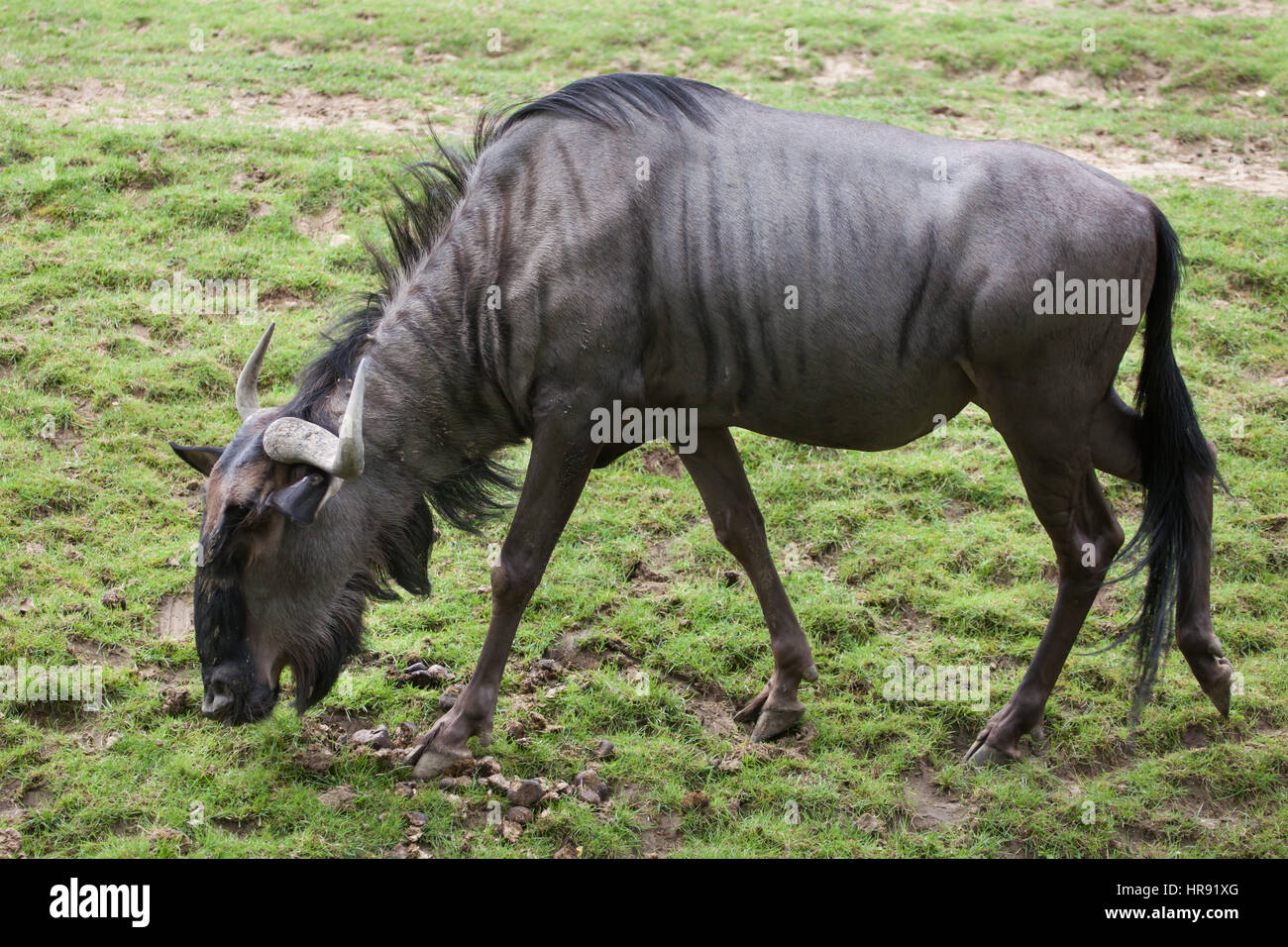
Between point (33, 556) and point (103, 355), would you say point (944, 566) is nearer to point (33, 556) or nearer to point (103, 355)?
point (33, 556)

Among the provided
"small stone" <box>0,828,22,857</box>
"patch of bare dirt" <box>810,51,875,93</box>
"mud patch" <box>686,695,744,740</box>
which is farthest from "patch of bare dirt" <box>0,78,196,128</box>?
"mud patch" <box>686,695,744,740</box>

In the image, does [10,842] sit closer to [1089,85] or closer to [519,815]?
[519,815]

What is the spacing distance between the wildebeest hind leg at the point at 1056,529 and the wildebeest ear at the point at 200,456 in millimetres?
3700

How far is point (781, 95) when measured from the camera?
524 inches

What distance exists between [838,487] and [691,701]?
7.46 ft

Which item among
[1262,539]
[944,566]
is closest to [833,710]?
[944,566]

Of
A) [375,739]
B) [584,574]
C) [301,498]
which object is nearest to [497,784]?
[375,739]

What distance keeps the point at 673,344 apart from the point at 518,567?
4.21ft

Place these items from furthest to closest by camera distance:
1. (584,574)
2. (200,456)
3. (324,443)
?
(584,574) → (200,456) → (324,443)

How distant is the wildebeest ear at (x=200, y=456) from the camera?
18.2ft

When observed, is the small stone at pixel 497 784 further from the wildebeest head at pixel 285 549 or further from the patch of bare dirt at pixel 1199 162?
the patch of bare dirt at pixel 1199 162

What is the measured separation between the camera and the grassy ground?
5539 mm

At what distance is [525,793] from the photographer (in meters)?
5.52

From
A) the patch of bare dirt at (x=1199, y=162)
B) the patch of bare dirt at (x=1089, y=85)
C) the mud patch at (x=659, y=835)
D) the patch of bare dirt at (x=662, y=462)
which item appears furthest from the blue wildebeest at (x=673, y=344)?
the patch of bare dirt at (x=1089, y=85)
